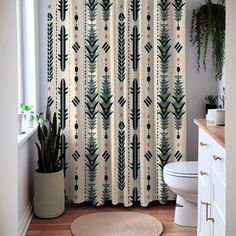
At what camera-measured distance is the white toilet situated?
115 inches

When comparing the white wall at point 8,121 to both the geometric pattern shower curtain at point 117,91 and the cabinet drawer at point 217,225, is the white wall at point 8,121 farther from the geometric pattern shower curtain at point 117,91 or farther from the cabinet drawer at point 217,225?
the geometric pattern shower curtain at point 117,91

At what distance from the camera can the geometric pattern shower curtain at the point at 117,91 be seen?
3600 mm

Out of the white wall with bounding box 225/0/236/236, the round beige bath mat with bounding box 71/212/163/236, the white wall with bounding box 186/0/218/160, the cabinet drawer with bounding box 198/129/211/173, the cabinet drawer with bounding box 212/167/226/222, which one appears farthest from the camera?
the white wall with bounding box 186/0/218/160

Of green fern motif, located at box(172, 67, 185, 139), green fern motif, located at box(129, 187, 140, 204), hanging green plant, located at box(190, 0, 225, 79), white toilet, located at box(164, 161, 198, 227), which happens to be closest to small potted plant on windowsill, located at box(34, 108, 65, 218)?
green fern motif, located at box(129, 187, 140, 204)

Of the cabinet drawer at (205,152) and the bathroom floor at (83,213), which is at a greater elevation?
the cabinet drawer at (205,152)

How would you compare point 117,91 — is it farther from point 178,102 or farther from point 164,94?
point 178,102

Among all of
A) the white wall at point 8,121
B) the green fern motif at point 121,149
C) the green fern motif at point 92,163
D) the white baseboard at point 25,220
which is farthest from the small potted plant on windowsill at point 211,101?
the white wall at point 8,121

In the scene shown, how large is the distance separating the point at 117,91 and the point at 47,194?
108cm

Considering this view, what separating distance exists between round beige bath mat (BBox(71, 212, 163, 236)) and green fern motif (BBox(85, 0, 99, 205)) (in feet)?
1.01

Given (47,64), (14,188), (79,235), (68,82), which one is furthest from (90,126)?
(14,188)

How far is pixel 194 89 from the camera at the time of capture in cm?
387

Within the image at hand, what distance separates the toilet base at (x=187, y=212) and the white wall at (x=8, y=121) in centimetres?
187

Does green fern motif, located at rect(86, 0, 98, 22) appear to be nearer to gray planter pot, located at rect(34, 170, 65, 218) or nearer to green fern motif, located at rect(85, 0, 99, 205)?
green fern motif, located at rect(85, 0, 99, 205)

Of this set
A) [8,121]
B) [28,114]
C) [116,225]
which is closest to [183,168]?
[116,225]
